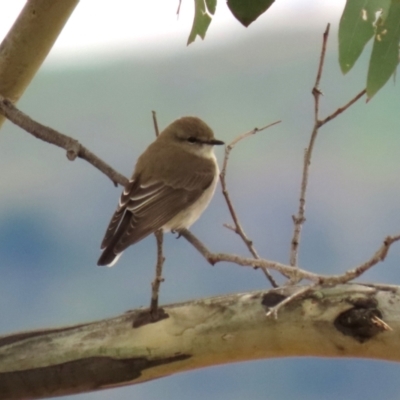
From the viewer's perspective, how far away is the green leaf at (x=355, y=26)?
186 centimetres

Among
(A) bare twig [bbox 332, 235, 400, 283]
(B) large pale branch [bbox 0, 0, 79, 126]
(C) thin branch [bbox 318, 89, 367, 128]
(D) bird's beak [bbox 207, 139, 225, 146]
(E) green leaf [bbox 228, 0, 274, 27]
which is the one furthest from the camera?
(D) bird's beak [bbox 207, 139, 225, 146]

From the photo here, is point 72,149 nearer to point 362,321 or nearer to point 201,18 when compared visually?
point 201,18

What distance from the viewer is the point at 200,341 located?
1941mm

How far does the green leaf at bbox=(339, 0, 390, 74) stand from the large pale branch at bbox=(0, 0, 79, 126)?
1025 mm

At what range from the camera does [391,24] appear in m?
Answer: 1.94

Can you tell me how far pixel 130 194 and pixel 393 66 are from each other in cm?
159

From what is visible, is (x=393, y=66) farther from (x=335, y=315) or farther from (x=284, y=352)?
(x=284, y=352)

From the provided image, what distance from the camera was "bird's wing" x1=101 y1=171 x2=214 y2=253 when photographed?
3.06 m

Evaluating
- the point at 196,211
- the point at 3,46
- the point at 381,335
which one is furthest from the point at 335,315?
the point at 196,211

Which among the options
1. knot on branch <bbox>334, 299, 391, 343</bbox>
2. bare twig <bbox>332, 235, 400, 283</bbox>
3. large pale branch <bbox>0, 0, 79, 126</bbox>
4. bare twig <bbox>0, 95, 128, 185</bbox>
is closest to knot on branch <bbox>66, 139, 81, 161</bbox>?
bare twig <bbox>0, 95, 128, 185</bbox>

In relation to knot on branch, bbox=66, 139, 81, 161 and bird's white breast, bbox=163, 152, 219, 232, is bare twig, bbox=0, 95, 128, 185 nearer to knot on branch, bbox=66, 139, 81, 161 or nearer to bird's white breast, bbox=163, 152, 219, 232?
knot on branch, bbox=66, 139, 81, 161

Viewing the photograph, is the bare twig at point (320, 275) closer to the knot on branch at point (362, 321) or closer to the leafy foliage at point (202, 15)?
the knot on branch at point (362, 321)

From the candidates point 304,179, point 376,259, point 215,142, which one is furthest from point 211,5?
point 215,142

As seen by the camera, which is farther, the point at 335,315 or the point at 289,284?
the point at 289,284
